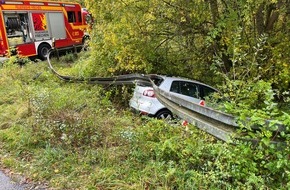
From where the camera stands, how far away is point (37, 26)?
1680cm

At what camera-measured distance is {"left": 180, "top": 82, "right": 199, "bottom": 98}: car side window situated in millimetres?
7848

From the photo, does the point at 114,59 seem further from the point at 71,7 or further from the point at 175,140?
the point at 71,7

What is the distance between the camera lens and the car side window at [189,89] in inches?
309

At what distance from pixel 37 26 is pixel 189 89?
1218 centimetres

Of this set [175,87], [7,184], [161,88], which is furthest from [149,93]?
[7,184]

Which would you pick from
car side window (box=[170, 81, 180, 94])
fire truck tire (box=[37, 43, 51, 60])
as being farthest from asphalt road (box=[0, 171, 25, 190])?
fire truck tire (box=[37, 43, 51, 60])

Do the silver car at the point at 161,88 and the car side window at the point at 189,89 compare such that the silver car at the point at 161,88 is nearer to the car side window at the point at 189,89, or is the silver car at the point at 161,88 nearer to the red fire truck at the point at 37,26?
the car side window at the point at 189,89

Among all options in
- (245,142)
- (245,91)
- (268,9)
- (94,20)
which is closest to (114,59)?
(94,20)

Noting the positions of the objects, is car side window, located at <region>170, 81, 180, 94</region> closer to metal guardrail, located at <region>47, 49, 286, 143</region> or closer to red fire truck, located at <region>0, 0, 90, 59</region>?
metal guardrail, located at <region>47, 49, 286, 143</region>

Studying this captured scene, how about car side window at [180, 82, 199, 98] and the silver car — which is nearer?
the silver car

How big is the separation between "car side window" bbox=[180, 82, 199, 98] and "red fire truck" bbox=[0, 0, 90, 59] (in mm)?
6250

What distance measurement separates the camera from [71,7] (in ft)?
68.2

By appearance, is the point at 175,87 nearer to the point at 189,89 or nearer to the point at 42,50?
the point at 189,89

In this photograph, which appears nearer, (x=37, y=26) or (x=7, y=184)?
(x=7, y=184)
